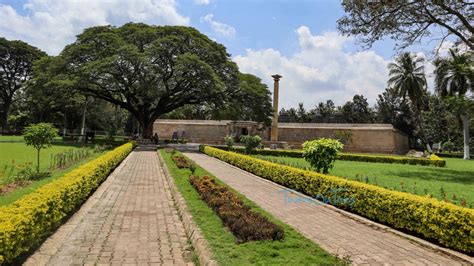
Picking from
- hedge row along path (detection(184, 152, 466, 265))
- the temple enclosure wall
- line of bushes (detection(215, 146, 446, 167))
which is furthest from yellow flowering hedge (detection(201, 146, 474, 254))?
the temple enclosure wall

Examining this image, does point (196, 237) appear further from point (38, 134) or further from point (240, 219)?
point (38, 134)

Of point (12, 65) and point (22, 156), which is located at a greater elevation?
point (12, 65)

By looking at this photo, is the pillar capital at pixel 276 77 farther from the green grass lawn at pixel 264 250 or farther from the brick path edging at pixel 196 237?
the green grass lawn at pixel 264 250

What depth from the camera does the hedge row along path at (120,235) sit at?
14.9ft

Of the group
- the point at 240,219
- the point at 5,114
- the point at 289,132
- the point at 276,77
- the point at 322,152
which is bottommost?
the point at 240,219

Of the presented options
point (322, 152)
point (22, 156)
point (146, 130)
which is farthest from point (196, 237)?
point (146, 130)

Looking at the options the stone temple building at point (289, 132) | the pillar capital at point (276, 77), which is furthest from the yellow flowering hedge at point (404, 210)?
the pillar capital at point (276, 77)

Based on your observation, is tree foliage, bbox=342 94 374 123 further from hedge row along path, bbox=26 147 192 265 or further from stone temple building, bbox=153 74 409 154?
hedge row along path, bbox=26 147 192 265

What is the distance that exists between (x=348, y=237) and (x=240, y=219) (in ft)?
5.72

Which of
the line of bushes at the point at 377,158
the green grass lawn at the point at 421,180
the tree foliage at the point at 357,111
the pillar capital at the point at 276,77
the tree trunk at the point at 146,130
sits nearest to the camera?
the green grass lawn at the point at 421,180

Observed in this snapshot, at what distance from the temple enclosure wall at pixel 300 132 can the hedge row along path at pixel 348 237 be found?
34.1 metres

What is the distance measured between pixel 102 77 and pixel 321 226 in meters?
24.3

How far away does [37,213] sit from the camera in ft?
15.7

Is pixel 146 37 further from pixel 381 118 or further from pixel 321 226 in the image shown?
pixel 381 118
